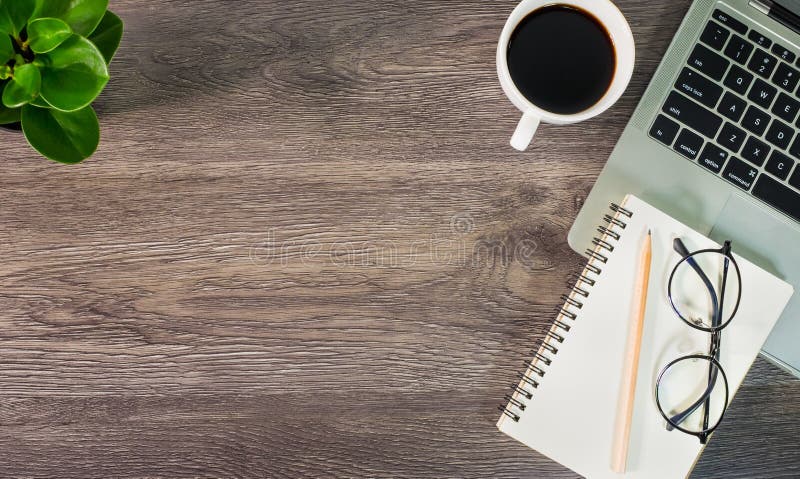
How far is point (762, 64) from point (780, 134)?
0.24ft

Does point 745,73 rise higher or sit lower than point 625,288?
higher

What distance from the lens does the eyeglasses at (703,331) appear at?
65 cm

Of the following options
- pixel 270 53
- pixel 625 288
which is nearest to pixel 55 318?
pixel 270 53

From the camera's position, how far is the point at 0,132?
2.23 ft

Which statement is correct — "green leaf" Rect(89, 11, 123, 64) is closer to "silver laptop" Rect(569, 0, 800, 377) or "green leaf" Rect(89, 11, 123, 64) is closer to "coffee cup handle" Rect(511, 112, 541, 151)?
"coffee cup handle" Rect(511, 112, 541, 151)

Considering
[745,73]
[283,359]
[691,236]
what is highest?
[745,73]

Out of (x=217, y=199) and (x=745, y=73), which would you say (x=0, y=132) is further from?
(x=745, y=73)

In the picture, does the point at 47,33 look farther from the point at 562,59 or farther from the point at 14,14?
the point at 562,59

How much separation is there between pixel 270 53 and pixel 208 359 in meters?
0.34

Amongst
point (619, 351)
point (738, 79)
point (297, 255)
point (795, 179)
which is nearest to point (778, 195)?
point (795, 179)

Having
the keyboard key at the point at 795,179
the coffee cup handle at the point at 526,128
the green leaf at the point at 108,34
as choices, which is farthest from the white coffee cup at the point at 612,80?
the green leaf at the point at 108,34

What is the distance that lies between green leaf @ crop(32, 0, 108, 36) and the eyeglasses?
0.58 meters

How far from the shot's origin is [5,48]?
1.65 feet

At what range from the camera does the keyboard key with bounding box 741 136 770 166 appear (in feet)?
2.15
